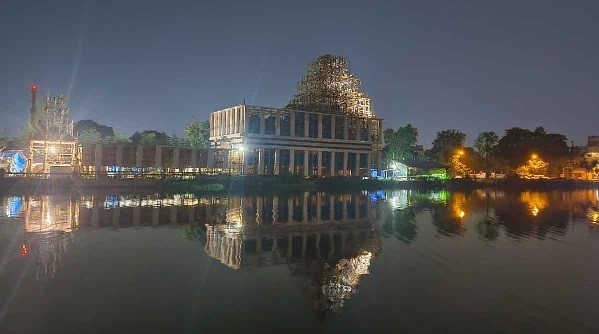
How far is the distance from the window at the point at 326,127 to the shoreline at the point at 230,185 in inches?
707

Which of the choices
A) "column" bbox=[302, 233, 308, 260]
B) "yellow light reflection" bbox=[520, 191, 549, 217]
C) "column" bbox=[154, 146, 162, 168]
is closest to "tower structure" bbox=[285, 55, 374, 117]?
"column" bbox=[154, 146, 162, 168]

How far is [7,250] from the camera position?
17.0 m

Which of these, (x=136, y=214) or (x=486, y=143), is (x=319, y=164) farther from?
(x=486, y=143)

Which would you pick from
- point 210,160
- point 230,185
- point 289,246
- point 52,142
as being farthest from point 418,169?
point 289,246

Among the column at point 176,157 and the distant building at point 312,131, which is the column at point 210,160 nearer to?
the distant building at point 312,131

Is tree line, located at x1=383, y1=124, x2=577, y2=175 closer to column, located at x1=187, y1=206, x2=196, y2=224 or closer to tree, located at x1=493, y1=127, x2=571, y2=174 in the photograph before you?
A: tree, located at x1=493, y1=127, x2=571, y2=174

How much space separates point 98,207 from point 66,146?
3026 cm

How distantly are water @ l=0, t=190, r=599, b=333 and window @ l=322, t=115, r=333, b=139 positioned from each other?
205ft

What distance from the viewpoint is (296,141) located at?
83.6m

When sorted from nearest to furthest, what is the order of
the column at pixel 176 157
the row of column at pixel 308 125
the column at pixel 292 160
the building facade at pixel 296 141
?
the column at pixel 176 157, the building facade at pixel 296 141, the row of column at pixel 308 125, the column at pixel 292 160

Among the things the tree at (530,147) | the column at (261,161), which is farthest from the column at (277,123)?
the tree at (530,147)

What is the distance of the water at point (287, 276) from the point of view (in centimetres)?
999

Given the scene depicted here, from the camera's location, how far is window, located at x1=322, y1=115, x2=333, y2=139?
88.9m

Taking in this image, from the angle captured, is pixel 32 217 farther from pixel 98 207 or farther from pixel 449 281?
pixel 449 281
